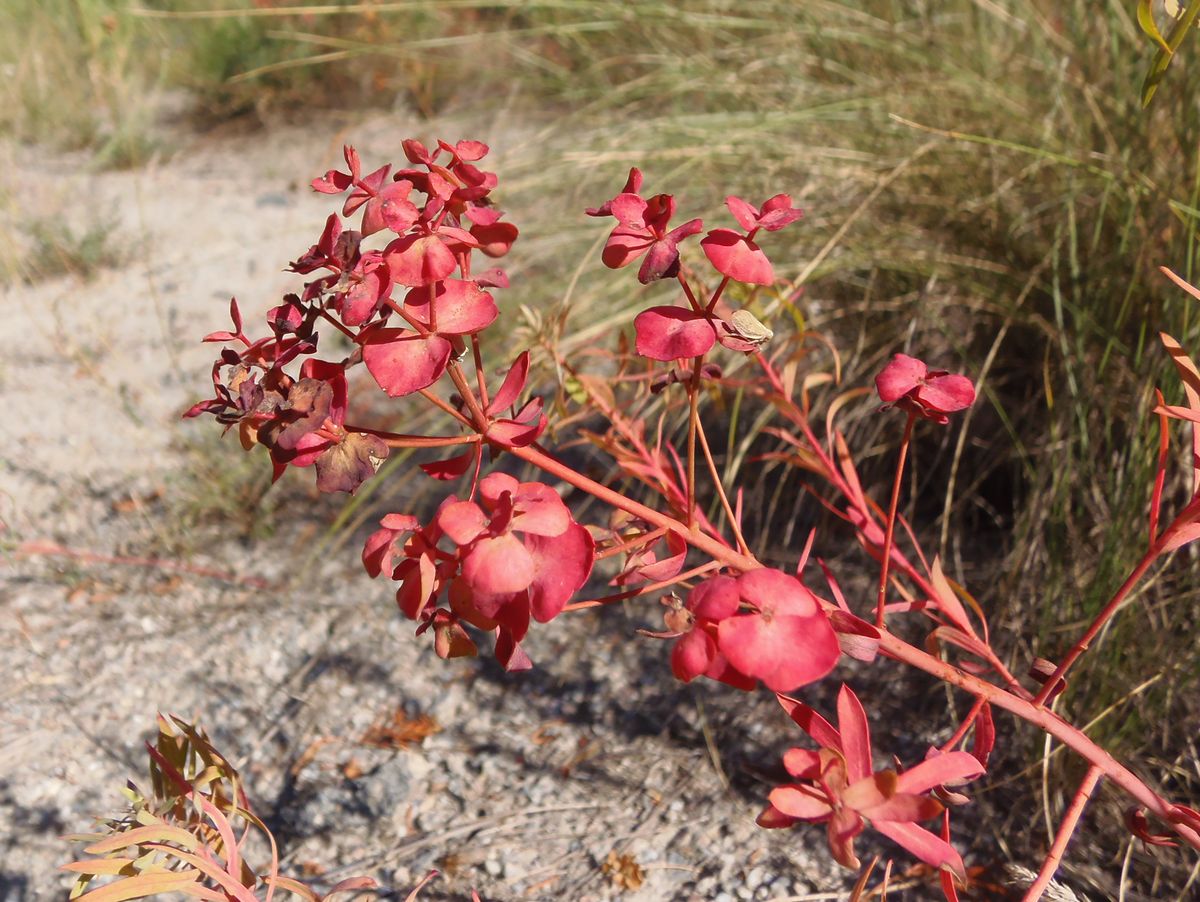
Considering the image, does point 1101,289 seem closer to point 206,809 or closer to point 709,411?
point 709,411

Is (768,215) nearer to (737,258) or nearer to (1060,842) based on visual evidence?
(737,258)

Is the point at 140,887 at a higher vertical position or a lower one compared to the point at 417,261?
lower

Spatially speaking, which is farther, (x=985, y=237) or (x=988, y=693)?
(x=985, y=237)

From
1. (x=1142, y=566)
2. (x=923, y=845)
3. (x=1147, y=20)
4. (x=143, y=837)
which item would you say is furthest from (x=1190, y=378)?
(x=143, y=837)

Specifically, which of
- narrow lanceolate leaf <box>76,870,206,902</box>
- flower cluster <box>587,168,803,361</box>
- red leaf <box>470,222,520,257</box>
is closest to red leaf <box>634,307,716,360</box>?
flower cluster <box>587,168,803,361</box>

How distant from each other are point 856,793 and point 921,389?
0.23m

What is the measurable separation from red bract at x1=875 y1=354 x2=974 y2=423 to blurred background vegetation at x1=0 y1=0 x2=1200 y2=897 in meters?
0.54

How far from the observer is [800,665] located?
1.45 feet

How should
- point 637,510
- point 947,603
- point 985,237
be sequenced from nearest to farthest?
1. point 637,510
2. point 947,603
3. point 985,237

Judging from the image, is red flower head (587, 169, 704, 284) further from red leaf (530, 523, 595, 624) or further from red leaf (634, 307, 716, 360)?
red leaf (530, 523, 595, 624)

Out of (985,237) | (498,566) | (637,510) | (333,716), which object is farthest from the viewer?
(985,237)

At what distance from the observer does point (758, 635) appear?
0.45 m

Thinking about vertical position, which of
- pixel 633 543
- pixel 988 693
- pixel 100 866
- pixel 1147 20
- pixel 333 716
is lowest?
pixel 333 716

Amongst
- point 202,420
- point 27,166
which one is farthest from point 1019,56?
point 27,166
